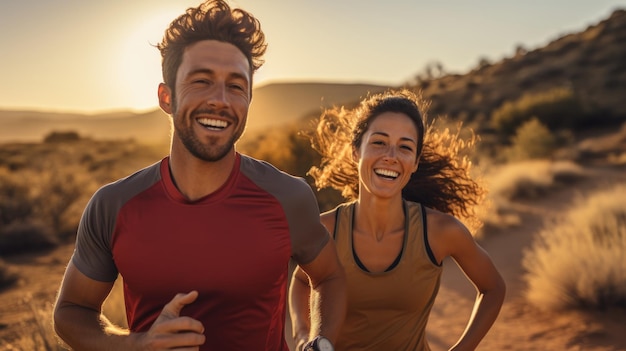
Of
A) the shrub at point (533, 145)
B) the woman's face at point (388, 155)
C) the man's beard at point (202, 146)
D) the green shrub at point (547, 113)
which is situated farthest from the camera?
the green shrub at point (547, 113)

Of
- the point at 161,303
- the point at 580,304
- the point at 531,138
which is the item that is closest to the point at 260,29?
the point at 161,303

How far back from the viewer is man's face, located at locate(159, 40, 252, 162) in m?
2.26

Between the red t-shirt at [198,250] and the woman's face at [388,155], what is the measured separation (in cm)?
100

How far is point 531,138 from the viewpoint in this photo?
949 inches

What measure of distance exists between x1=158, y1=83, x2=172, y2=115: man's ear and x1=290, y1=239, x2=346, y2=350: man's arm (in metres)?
0.83

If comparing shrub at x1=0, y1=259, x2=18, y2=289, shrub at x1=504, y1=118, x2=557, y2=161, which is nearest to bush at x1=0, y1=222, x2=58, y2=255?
shrub at x1=0, y1=259, x2=18, y2=289

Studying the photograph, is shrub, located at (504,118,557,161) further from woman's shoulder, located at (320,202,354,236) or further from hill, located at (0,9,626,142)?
woman's shoulder, located at (320,202,354,236)

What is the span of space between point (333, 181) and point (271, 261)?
2.00m

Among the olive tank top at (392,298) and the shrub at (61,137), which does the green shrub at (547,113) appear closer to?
the olive tank top at (392,298)

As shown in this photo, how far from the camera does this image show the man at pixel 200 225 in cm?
218

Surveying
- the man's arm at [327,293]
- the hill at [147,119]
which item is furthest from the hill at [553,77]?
the hill at [147,119]

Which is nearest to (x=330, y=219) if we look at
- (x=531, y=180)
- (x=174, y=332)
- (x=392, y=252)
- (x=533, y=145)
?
(x=392, y=252)

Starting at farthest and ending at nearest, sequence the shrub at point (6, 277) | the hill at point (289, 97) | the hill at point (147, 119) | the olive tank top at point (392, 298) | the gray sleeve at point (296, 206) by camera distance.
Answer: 1. the hill at point (147, 119)
2. the hill at point (289, 97)
3. the shrub at point (6, 277)
4. the olive tank top at point (392, 298)
5. the gray sleeve at point (296, 206)

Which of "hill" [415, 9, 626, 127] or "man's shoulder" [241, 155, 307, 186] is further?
"hill" [415, 9, 626, 127]
